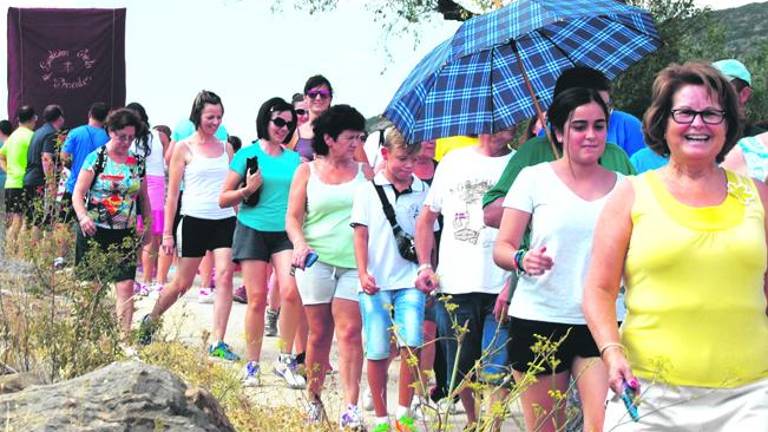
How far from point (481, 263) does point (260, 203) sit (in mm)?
2818

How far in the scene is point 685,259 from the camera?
13.6ft

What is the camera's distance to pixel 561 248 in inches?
209

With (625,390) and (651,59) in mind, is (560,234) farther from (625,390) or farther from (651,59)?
(651,59)

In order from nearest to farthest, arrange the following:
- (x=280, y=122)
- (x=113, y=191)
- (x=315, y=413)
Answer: (x=315, y=413)
(x=280, y=122)
(x=113, y=191)

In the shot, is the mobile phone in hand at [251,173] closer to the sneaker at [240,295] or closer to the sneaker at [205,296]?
the sneaker at [205,296]

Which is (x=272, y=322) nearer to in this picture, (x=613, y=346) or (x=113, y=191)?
(x=113, y=191)

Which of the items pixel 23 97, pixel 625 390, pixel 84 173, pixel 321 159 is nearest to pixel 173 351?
pixel 321 159

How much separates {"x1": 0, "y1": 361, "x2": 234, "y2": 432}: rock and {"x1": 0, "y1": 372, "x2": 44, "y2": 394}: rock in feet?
2.88

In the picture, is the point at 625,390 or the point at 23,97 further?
the point at 23,97

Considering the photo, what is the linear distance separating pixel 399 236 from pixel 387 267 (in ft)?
0.62

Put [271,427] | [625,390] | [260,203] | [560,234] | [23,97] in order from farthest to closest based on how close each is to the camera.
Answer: [23,97]
[260,203]
[271,427]
[560,234]
[625,390]

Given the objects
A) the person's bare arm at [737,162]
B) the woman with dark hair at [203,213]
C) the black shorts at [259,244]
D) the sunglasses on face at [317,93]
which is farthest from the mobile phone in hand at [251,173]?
the person's bare arm at [737,162]

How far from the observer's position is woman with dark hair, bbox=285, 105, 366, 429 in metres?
7.62

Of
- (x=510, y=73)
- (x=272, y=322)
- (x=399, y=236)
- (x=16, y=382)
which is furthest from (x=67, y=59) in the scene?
(x=16, y=382)
